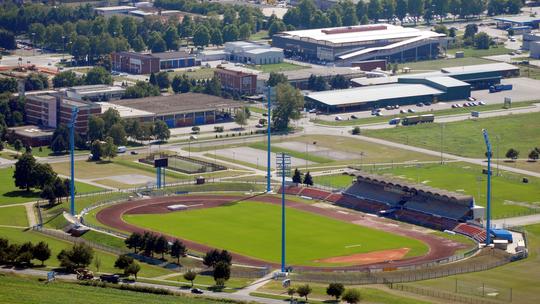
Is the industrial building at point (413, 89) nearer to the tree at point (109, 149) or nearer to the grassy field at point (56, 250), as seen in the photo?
the tree at point (109, 149)

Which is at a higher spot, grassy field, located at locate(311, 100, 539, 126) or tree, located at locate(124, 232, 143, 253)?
tree, located at locate(124, 232, 143, 253)

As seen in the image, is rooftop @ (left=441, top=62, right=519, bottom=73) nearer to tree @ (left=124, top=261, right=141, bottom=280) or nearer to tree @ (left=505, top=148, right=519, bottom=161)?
tree @ (left=505, top=148, right=519, bottom=161)

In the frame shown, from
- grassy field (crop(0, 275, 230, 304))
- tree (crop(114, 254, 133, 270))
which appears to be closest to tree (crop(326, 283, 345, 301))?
grassy field (crop(0, 275, 230, 304))

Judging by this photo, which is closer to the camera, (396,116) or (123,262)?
(123,262)

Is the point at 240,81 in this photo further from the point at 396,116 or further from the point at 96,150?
the point at 96,150

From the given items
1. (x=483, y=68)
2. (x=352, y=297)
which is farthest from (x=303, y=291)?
(x=483, y=68)
